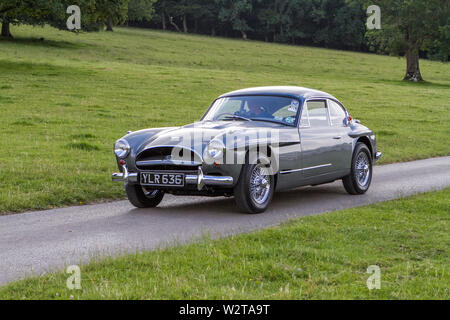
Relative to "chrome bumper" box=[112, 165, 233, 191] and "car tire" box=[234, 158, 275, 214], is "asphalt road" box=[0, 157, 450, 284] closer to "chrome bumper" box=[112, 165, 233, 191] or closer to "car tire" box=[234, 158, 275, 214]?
"car tire" box=[234, 158, 275, 214]

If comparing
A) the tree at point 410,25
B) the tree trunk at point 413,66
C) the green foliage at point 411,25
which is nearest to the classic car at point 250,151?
the green foliage at point 411,25

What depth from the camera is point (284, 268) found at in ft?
18.0

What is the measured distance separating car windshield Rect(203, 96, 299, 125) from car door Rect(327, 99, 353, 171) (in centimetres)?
95

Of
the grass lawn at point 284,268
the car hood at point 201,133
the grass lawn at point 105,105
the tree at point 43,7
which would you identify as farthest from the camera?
the tree at point 43,7

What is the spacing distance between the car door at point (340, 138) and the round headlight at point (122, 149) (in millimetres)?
3125

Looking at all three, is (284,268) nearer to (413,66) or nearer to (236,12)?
(413,66)

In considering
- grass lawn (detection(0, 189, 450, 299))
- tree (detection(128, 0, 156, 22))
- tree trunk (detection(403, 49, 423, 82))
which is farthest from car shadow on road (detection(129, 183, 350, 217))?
tree (detection(128, 0, 156, 22))

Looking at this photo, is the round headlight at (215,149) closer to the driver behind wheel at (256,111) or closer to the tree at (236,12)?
the driver behind wheel at (256,111)

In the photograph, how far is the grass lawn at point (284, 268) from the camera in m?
4.85

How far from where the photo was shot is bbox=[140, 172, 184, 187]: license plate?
8.22m

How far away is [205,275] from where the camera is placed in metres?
5.28

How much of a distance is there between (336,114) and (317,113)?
0.61 metres
